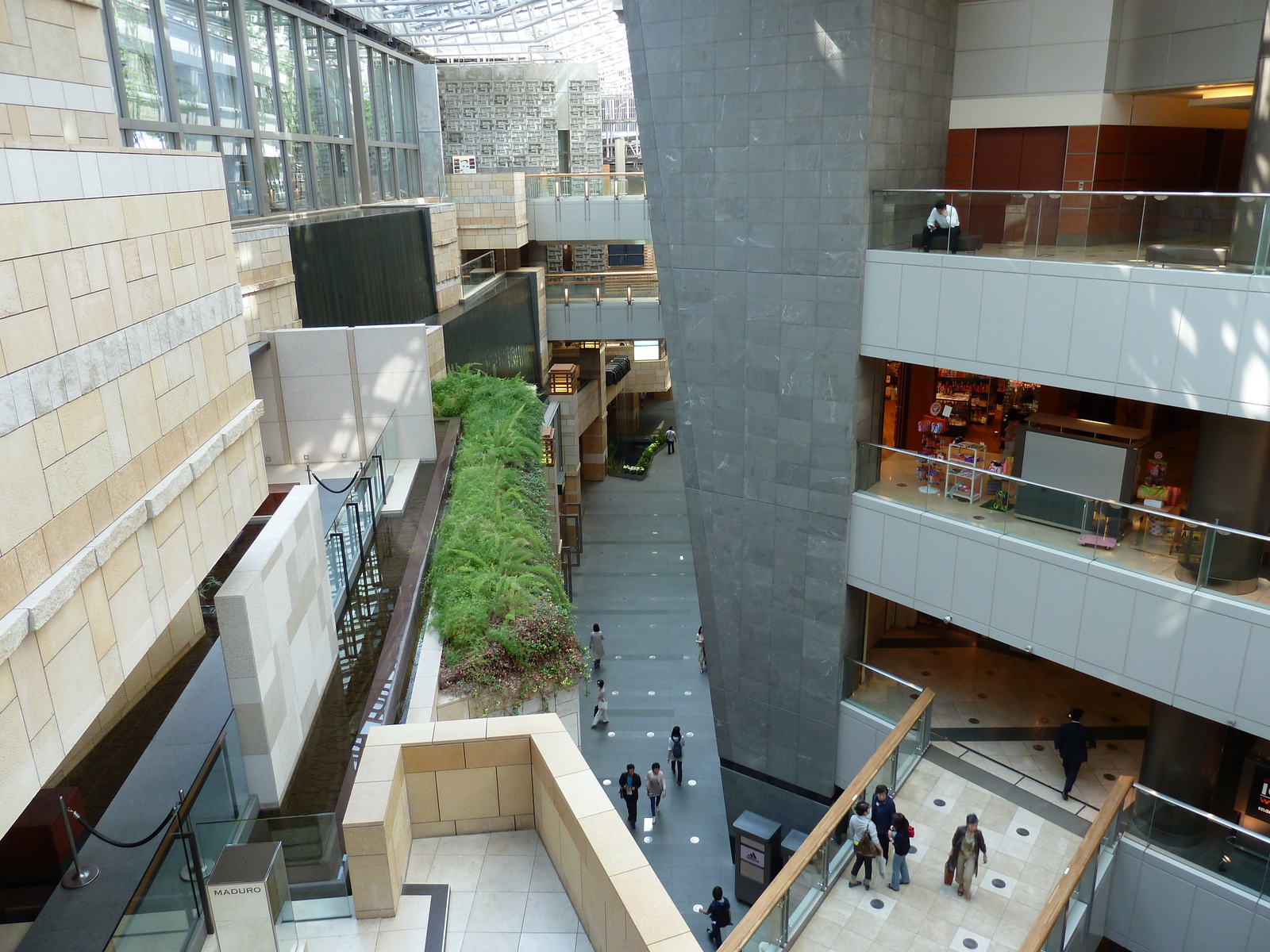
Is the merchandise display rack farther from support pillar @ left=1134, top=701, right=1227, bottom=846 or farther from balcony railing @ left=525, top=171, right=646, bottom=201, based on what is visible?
balcony railing @ left=525, top=171, right=646, bottom=201

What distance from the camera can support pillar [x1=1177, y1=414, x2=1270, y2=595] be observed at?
8.86 m

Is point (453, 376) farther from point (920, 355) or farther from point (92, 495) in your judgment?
point (92, 495)

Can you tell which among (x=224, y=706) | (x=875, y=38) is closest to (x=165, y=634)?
(x=224, y=706)

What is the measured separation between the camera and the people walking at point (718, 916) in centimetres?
1254

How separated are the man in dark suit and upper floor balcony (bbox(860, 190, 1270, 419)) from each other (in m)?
4.09

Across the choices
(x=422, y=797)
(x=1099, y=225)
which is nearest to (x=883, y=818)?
(x=422, y=797)

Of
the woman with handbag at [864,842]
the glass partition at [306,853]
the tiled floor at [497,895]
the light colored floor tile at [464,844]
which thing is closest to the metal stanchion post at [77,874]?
the glass partition at [306,853]

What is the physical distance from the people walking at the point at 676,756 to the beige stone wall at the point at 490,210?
15.8m

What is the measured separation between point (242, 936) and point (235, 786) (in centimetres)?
163

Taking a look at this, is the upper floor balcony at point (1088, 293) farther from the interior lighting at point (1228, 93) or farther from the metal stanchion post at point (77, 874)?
the metal stanchion post at point (77, 874)

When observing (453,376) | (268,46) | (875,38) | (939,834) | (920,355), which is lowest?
(939,834)

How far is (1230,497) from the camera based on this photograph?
31.0ft

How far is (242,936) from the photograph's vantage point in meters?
5.36

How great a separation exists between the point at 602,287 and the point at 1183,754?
20.8 metres
